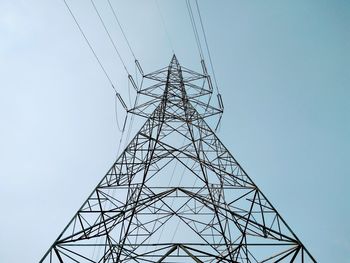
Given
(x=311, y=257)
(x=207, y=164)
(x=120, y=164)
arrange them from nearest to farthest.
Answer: (x=311, y=257), (x=207, y=164), (x=120, y=164)

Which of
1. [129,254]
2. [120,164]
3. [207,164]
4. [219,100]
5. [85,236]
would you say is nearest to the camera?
[85,236]

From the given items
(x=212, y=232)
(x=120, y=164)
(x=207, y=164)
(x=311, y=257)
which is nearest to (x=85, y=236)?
(x=120, y=164)

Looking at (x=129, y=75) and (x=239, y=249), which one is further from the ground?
(x=129, y=75)

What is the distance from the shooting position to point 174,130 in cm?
973

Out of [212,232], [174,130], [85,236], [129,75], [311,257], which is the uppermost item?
[129,75]

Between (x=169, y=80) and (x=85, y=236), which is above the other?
(x=169, y=80)

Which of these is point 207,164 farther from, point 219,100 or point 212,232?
point 219,100

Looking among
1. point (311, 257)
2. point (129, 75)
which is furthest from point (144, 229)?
point (129, 75)

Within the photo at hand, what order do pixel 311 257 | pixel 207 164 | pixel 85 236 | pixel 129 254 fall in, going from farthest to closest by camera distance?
1. pixel 207 164
2. pixel 129 254
3. pixel 85 236
4. pixel 311 257

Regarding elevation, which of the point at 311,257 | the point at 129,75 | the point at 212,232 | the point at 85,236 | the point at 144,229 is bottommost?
the point at 85,236

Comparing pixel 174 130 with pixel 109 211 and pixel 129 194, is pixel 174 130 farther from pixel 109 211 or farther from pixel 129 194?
pixel 109 211

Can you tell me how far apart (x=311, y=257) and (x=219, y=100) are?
802 cm

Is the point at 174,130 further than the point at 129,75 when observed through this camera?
No

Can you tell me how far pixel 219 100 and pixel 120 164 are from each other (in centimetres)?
578
